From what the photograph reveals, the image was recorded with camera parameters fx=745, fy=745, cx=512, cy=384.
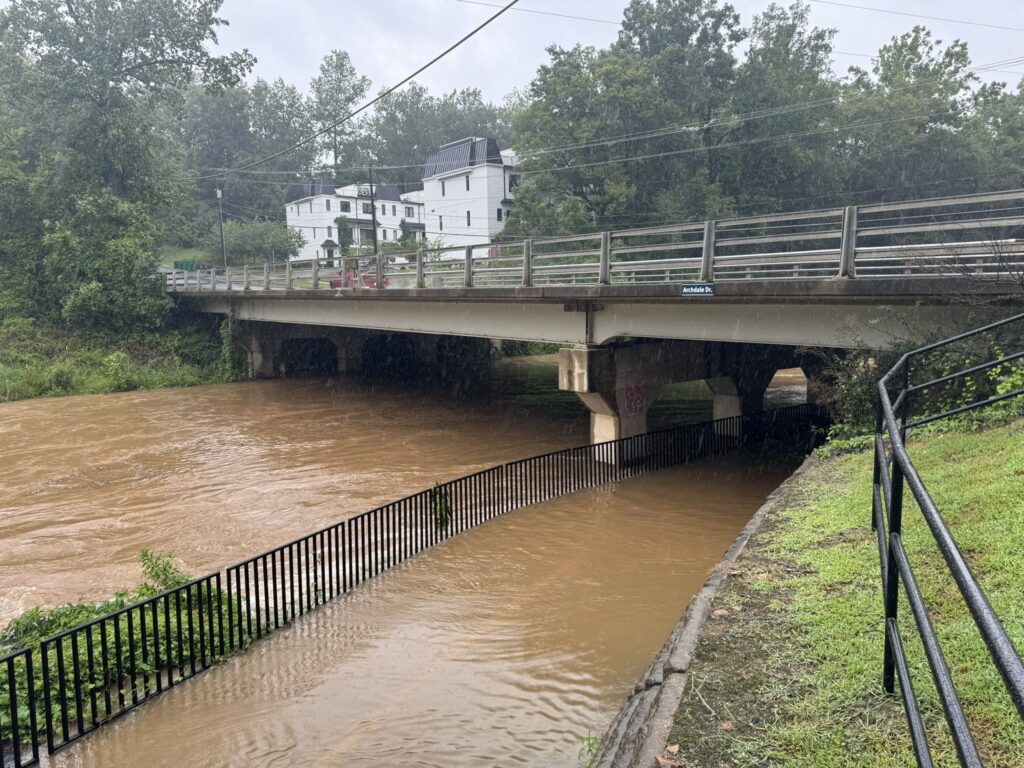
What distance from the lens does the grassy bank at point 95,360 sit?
3291cm

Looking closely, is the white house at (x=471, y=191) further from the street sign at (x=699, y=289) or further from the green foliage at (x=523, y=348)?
the street sign at (x=699, y=289)

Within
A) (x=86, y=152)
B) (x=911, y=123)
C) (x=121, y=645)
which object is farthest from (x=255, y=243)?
(x=121, y=645)

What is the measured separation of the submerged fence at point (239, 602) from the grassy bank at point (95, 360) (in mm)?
26257

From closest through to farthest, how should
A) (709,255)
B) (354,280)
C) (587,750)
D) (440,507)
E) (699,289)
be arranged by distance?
(587,750), (440,507), (709,255), (699,289), (354,280)

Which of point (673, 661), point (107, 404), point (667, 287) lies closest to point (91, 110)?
point (107, 404)

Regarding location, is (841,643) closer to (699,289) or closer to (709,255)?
(699,289)

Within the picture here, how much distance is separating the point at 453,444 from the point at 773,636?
54.5 ft

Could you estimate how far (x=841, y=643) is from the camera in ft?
15.5

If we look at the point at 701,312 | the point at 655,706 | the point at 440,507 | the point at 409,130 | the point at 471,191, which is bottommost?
the point at 440,507

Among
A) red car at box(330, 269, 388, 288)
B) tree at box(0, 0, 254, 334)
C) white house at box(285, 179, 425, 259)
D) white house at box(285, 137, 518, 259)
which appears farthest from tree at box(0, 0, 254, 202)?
white house at box(285, 179, 425, 259)

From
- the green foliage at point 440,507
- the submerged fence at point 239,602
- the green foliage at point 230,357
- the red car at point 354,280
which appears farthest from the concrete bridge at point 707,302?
the green foliage at point 230,357

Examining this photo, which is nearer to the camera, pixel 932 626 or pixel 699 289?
pixel 932 626

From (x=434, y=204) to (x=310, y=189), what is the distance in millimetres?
15345

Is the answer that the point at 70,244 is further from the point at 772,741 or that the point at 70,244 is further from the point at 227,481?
the point at 772,741
